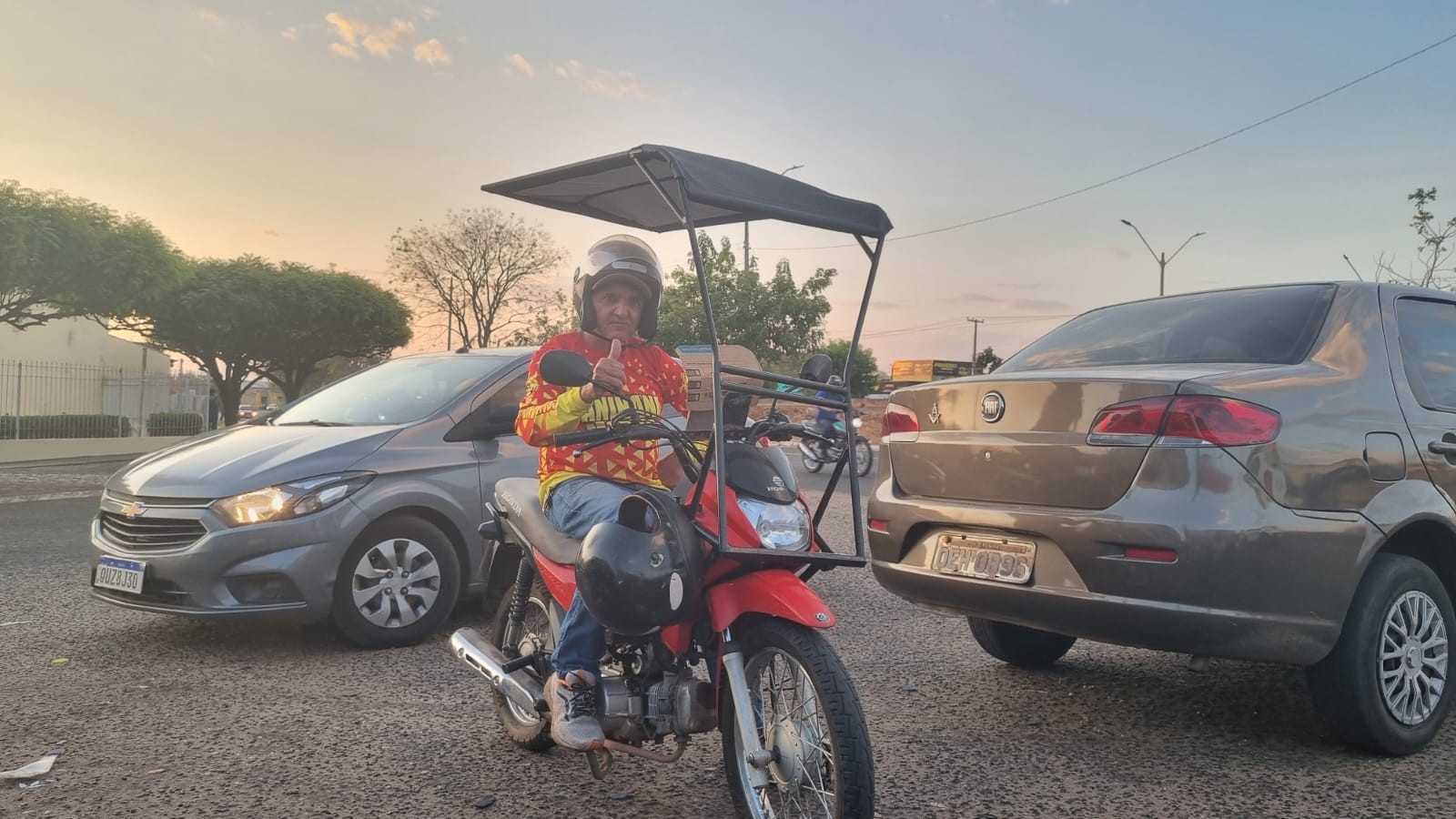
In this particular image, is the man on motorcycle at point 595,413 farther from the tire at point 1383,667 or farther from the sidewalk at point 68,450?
the sidewalk at point 68,450

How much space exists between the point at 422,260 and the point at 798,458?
84.7 ft

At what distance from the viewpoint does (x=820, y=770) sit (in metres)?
2.75

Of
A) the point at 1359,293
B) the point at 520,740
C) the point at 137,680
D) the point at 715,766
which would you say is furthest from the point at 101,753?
the point at 1359,293

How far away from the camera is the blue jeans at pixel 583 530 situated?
314 cm

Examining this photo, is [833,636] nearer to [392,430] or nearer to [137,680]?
[392,430]

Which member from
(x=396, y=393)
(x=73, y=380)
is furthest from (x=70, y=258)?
(x=396, y=393)

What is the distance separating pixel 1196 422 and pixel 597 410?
1.98 m

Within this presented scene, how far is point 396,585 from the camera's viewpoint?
5.31 m

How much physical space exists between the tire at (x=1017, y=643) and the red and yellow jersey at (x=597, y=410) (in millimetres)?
2026

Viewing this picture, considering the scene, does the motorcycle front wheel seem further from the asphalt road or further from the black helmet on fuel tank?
the black helmet on fuel tank

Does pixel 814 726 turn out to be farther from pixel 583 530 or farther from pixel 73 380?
pixel 73 380

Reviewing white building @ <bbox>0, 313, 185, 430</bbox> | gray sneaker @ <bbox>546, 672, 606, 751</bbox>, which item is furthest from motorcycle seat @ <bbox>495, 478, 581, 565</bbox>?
white building @ <bbox>0, 313, 185, 430</bbox>

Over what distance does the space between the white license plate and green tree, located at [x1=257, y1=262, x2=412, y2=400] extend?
35042 mm

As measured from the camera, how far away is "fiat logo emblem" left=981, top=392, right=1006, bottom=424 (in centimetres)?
406
